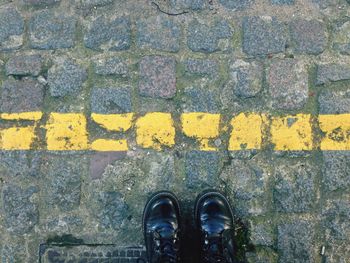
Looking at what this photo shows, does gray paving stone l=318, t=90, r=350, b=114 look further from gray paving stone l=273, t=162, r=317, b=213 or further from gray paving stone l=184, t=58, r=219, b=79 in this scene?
gray paving stone l=184, t=58, r=219, b=79

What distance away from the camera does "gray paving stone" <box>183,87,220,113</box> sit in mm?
3248

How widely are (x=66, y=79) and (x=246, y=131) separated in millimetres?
1213

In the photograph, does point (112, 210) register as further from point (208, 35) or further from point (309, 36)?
point (309, 36)

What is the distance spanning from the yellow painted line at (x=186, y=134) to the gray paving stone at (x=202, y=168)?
0.16 ft

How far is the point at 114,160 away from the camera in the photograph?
3.24m

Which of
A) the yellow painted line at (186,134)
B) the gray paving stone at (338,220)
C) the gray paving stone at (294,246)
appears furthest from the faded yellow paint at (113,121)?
the gray paving stone at (338,220)

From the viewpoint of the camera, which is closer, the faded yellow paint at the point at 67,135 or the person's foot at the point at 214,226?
the person's foot at the point at 214,226

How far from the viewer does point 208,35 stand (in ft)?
10.8

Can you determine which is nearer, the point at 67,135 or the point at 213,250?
the point at 213,250

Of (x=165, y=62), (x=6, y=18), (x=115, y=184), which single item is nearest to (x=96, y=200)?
(x=115, y=184)

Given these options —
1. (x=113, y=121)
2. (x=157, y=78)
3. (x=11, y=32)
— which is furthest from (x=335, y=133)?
(x=11, y=32)

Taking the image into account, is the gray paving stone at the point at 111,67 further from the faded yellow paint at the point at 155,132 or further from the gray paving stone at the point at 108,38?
the faded yellow paint at the point at 155,132

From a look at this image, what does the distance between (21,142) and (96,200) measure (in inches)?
24.1

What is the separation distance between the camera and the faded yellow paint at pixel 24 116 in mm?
3248
